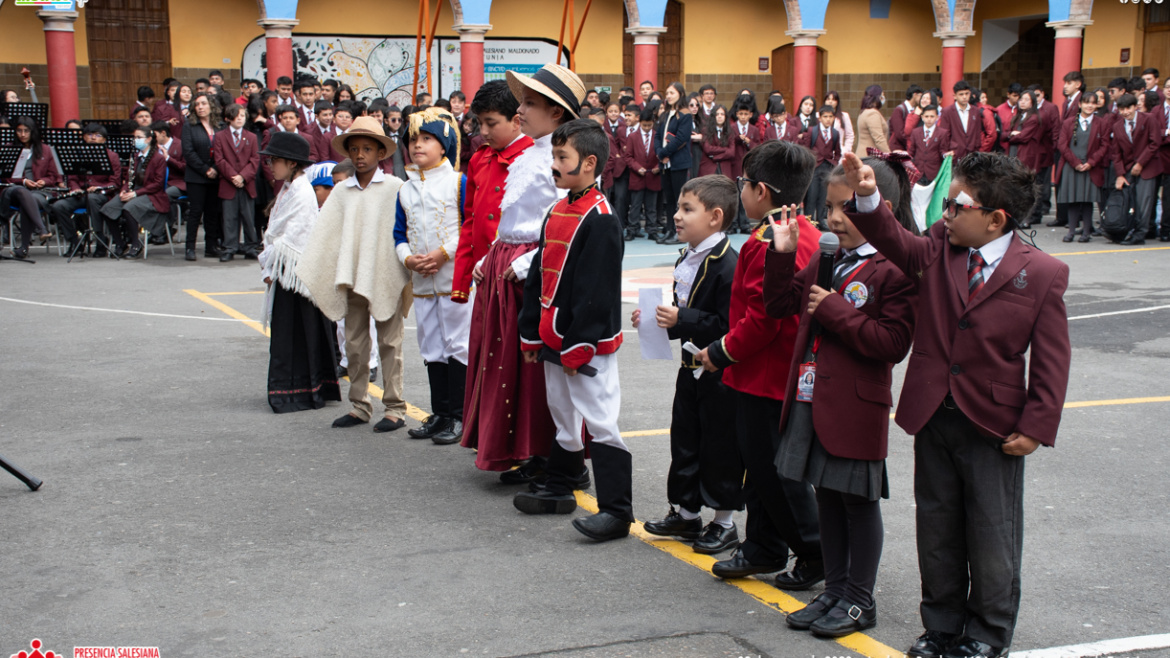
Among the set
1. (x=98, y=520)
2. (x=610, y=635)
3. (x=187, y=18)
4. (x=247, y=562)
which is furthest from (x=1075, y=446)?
(x=187, y=18)

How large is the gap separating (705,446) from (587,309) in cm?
71

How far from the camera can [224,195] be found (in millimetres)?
14477

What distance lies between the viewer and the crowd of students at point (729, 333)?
10.8 ft

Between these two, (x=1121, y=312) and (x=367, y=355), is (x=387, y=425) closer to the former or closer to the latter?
(x=367, y=355)

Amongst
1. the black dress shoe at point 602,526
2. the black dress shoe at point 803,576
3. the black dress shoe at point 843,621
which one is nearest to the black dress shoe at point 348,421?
the black dress shoe at point 602,526

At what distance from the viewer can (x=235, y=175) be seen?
14.5 m

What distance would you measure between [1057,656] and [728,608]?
105 cm

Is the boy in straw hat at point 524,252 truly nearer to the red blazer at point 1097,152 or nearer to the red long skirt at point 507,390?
the red long skirt at point 507,390

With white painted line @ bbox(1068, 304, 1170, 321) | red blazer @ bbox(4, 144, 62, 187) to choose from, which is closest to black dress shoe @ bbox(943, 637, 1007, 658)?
white painted line @ bbox(1068, 304, 1170, 321)

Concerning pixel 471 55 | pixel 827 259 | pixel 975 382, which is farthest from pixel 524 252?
pixel 471 55

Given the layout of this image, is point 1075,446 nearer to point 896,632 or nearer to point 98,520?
point 896,632

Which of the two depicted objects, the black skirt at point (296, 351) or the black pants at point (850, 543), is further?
the black skirt at point (296, 351)

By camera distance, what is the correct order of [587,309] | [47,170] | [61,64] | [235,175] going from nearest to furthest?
[587,309], [235,175], [47,170], [61,64]

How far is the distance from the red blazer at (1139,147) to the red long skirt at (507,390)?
487 inches
